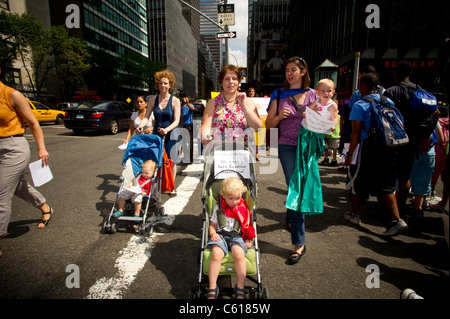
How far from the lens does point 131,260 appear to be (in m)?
2.88

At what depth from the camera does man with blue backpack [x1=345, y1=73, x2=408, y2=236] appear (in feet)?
10.9

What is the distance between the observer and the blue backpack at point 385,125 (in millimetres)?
3305

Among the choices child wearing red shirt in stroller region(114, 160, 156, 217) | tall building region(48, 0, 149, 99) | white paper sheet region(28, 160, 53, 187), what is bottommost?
child wearing red shirt in stroller region(114, 160, 156, 217)

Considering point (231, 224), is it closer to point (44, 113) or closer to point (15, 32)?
point (44, 113)

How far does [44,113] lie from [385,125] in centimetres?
2243

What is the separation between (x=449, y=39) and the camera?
9.73ft

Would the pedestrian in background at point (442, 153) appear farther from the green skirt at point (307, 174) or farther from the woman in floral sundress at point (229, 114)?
the woman in floral sundress at point (229, 114)

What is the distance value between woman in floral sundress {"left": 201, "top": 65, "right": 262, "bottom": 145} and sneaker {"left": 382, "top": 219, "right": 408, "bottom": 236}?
2298mm

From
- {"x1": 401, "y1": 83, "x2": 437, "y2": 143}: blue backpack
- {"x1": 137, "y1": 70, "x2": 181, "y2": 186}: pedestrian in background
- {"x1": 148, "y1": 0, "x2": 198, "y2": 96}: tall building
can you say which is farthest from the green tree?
{"x1": 148, "y1": 0, "x2": 198, "y2": 96}: tall building

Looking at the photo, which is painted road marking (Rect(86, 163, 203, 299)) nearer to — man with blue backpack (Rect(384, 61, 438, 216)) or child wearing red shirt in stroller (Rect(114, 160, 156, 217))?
child wearing red shirt in stroller (Rect(114, 160, 156, 217))

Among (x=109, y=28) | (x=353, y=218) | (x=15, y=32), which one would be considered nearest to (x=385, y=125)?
(x=353, y=218)

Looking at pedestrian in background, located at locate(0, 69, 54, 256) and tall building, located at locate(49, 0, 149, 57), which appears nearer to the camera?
pedestrian in background, located at locate(0, 69, 54, 256)

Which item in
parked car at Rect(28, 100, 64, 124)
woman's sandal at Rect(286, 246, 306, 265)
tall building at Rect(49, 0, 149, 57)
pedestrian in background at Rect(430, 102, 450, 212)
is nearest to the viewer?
woman's sandal at Rect(286, 246, 306, 265)

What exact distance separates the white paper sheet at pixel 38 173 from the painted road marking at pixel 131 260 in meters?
1.35
